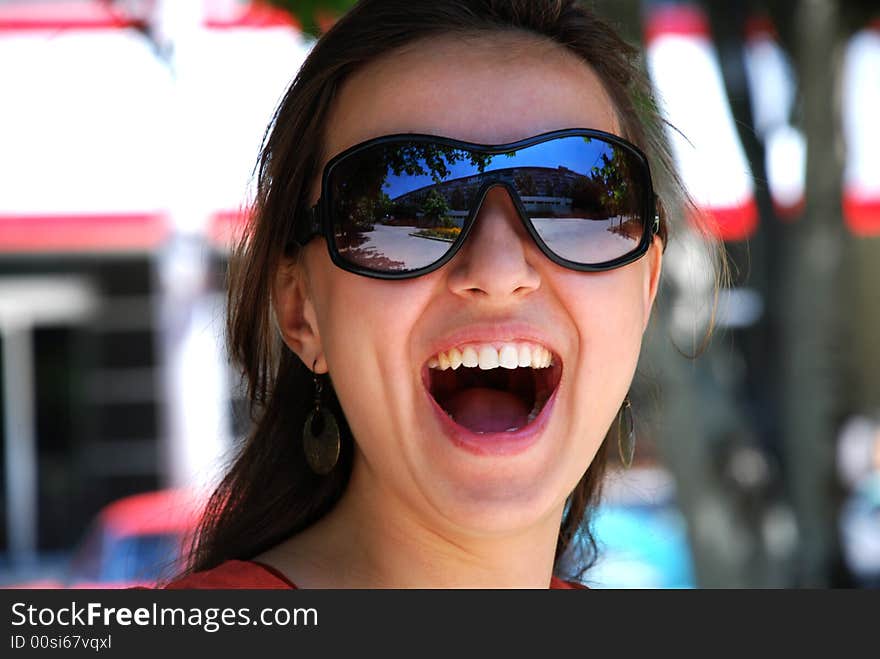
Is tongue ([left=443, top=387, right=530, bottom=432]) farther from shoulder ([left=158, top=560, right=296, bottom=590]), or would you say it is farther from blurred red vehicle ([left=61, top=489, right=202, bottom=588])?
blurred red vehicle ([left=61, top=489, right=202, bottom=588])

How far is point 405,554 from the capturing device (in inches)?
70.3

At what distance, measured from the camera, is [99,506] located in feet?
51.3

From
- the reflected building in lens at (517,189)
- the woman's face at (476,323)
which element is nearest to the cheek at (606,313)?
the woman's face at (476,323)

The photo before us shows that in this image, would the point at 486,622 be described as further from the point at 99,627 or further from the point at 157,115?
the point at 157,115

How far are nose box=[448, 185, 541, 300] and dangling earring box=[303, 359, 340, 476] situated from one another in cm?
41

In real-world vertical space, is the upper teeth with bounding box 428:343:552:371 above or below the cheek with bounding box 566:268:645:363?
below

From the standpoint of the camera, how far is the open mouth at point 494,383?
163 centimetres

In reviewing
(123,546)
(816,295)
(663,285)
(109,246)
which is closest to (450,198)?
(663,285)

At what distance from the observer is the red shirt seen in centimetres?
164

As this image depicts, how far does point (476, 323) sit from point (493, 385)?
278mm

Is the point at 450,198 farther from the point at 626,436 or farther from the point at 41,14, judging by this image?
the point at 41,14

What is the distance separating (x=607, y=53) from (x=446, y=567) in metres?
0.85

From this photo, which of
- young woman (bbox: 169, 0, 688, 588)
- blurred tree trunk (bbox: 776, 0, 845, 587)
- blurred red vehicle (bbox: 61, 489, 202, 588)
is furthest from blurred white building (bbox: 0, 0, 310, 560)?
young woman (bbox: 169, 0, 688, 588)

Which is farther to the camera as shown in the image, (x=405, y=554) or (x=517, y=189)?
(x=405, y=554)
